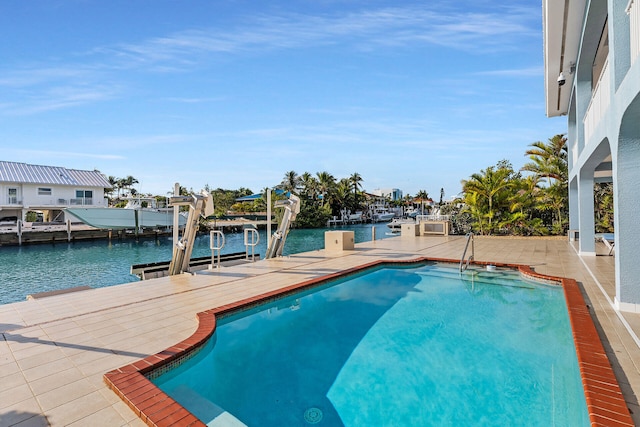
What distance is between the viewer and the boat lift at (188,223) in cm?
755

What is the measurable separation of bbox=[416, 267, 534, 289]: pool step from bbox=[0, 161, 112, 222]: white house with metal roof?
34.8 m

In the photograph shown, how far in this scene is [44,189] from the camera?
30.6 meters

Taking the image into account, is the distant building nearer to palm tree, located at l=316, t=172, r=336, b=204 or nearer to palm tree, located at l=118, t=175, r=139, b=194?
palm tree, located at l=316, t=172, r=336, b=204

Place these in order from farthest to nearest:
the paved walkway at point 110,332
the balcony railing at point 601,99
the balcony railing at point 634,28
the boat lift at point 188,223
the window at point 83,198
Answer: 1. the window at point 83,198
2. the boat lift at point 188,223
3. the balcony railing at point 601,99
4. the balcony railing at point 634,28
5. the paved walkway at point 110,332

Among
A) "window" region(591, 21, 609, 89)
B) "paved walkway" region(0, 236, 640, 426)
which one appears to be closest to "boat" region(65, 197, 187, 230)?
"paved walkway" region(0, 236, 640, 426)

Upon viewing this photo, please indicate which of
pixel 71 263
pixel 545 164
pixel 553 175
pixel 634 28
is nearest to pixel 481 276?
pixel 634 28

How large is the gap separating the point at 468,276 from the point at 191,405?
23.8 ft

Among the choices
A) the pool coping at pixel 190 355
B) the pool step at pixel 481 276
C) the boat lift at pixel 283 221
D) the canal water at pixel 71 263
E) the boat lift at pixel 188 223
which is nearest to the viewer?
the pool coping at pixel 190 355

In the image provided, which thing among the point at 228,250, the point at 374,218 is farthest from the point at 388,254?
the point at 374,218

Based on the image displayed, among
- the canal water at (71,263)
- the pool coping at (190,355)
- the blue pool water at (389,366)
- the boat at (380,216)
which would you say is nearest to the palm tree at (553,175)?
the blue pool water at (389,366)

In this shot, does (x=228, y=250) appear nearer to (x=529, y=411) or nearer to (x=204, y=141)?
(x=204, y=141)

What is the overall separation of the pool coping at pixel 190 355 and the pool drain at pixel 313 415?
1.17m

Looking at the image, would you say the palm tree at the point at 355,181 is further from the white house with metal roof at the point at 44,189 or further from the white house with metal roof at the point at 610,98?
the white house with metal roof at the point at 610,98

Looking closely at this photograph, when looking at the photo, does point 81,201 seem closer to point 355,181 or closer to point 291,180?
point 291,180
